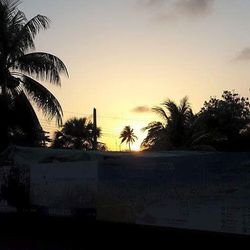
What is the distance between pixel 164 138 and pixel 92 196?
2281cm

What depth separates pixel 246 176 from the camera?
33.2 feet

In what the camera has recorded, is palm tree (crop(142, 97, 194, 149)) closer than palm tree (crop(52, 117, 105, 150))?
Yes

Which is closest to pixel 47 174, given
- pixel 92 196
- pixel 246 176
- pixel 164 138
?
pixel 92 196

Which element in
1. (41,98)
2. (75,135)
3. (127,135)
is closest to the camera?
(41,98)

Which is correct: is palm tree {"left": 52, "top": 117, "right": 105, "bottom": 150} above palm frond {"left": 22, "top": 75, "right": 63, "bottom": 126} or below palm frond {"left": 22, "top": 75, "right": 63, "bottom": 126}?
above

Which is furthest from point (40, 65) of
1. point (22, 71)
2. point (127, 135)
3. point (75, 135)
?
point (127, 135)

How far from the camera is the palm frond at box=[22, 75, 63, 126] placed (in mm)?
22828

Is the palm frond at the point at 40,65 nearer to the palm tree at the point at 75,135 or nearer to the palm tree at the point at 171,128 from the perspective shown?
the palm tree at the point at 171,128

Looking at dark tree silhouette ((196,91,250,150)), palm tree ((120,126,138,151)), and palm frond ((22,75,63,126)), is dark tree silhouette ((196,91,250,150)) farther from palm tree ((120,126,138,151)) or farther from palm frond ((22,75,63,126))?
palm tree ((120,126,138,151))

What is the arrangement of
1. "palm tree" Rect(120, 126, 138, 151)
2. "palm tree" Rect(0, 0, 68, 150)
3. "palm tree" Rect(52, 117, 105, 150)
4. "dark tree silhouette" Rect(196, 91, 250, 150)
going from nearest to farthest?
"palm tree" Rect(0, 0, 68, 150), "dark tree silhouette" Rect(196, 91, 250, 150), "palm tree" Rect(52, 117, 105, 150), "palm tree" Rect(120, 126, 138, 151)

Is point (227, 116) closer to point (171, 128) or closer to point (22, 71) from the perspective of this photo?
point (171, 128)

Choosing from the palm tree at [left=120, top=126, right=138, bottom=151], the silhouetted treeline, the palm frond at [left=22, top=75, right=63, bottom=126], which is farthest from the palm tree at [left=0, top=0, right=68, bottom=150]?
the palm tree at [left=120, top=126, right=138, bottom=151]

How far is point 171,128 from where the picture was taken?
36.5 m

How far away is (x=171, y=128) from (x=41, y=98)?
1517cm
